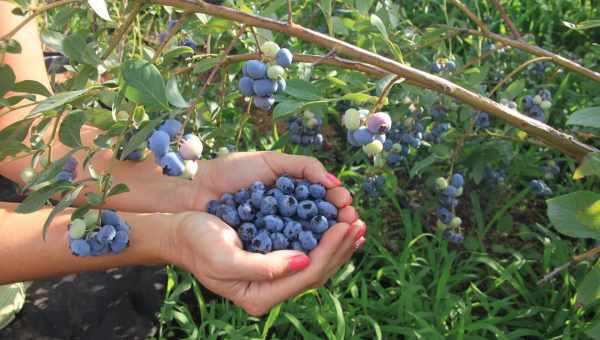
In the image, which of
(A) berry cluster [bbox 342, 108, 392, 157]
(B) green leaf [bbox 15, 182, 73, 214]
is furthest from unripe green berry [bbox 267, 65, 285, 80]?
(B) green leaf [bbox 15, 182, 73, 214]

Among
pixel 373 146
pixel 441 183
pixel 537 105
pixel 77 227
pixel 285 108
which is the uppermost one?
pixel 285 108

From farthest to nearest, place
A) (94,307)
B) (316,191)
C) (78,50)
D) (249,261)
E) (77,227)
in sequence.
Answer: (94,307) < (316,191) < (249,261) < (77,227) < (78,50)

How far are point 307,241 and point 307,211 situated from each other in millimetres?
78

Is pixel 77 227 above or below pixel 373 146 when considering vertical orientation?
below

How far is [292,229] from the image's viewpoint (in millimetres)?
1302

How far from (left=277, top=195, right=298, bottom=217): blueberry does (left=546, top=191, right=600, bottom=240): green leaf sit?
1.98 feet

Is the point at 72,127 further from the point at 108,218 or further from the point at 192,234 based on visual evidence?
the point at 192,234

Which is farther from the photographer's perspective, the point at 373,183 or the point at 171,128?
the point at 373,183

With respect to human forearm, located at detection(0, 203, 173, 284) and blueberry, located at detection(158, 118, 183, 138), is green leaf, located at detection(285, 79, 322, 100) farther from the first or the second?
human forearm, located at detection(0, 203, 173, 284)

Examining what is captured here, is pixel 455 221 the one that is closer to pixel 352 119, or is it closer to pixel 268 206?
pixel 268 206

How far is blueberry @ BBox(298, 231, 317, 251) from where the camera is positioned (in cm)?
129

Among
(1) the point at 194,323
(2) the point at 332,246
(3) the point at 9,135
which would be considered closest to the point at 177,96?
(3) the point at 9,135

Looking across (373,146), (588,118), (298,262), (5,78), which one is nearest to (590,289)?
(588,118)

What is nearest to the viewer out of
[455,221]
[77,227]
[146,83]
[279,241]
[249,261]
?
[146,83]
